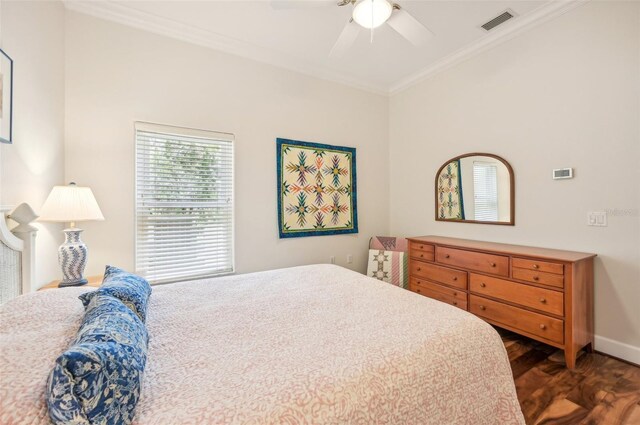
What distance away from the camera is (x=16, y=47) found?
170cm

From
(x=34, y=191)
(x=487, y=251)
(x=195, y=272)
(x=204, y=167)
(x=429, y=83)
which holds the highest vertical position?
(x=429, y=83)

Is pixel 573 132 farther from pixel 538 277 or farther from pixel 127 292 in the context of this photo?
pixel 127 292

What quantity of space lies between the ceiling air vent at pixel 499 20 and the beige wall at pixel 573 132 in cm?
24

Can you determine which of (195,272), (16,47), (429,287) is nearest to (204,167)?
(195,272)

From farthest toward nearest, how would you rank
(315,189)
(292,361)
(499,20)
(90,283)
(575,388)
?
(315,189) → (499,20) → (90,283) → (575,388) → (292,361)

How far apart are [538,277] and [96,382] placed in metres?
2.72

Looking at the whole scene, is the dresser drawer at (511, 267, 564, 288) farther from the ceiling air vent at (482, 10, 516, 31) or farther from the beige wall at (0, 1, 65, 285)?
the beige wall at (0, 1, 65, 285)

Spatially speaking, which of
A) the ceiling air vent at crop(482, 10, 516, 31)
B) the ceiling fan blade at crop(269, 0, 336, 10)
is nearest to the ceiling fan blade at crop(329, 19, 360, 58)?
the ceiling fan blade at crop(269, 0, 336, 10)

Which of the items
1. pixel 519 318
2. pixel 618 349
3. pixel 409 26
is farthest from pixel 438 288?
pixel 409 26

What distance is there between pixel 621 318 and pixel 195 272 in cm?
362

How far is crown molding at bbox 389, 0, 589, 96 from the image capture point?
245 centimetres

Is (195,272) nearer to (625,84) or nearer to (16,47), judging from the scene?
(16,47)

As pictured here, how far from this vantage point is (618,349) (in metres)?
2.21

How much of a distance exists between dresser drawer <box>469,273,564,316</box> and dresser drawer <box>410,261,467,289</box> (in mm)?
98
